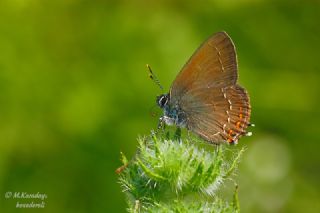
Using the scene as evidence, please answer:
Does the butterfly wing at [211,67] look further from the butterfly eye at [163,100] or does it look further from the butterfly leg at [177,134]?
the butterfly leg at [177,134]

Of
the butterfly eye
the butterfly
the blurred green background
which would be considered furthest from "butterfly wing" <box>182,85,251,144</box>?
the blurred green background

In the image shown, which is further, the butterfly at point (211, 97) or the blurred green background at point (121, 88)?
the blurred green background at point (121, 88)

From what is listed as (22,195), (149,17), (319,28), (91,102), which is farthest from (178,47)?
(22,195)

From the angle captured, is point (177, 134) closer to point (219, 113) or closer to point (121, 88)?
point (219, 113)

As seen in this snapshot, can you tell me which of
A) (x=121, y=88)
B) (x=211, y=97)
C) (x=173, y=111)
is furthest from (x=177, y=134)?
(x=121, y=88)

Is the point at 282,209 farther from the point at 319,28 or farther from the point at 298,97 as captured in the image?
the point at 319,28

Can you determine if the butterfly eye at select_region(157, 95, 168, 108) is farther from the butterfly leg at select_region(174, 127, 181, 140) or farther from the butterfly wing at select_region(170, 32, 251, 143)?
the butterfly leg at select_region(174, 127, 181, 140)

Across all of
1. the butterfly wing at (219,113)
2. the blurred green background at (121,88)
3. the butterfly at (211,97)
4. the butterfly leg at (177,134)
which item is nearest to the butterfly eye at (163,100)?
the butterfly at (211,97)
